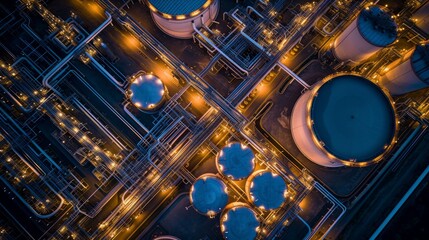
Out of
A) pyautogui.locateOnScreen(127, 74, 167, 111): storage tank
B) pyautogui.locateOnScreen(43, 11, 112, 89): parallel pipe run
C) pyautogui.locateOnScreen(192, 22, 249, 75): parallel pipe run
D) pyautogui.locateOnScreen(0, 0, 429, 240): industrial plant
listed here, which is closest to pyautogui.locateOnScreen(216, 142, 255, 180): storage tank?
pyautogui.locateOnScreen(0, 0, 429, 240): industrial plant

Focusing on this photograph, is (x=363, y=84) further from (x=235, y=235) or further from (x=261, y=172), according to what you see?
(x=235, y=235)

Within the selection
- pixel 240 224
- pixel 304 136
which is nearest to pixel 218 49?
pixel 304 136

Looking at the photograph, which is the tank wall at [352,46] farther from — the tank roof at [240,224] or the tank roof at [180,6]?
the tank roof at [240,224]

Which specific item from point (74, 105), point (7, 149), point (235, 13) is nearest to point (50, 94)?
point (74, 105)

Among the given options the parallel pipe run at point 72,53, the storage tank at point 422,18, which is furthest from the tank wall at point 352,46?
the parallel pipe run at point 72,53

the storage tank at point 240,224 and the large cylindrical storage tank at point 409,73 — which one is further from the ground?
the large cylindrical storage tank at point 409,73

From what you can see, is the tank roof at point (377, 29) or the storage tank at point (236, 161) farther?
the storage tank at point (236, 161)

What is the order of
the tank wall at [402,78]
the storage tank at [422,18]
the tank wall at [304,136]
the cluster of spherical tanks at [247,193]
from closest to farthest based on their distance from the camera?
the cluster of spherical tanks at [247,193]
the tank wall at [402,78]
the tank wall at [304,136]
the storage tank at [422,18]
